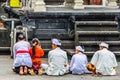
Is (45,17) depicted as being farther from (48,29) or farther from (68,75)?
(68,75)

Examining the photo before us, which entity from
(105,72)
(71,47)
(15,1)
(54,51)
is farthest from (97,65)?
(15,1)

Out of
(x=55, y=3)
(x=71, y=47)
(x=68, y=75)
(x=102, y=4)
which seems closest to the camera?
(x=68, y=75)

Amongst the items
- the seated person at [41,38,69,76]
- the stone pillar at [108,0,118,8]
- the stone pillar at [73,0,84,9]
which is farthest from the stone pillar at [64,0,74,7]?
the seated person at [41,38,69,76]

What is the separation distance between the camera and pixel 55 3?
866 inches

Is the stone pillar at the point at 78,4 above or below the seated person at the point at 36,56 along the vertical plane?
above

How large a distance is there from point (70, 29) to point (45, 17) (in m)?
1.04

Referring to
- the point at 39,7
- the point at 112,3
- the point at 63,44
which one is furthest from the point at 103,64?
the point at 112,3

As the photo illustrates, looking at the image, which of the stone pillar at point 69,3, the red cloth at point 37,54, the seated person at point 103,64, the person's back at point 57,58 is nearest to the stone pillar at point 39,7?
the stone pillar at point 69,3

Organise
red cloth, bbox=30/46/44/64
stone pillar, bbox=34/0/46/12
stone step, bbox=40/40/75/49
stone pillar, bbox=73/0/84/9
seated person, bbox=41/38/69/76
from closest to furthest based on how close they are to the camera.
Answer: seated person, bbox=41/38/69/76 < red cloth, bbox=30/46/44/64 < stone step, bbox=40/40/75/49 < stone pillar, bbox=34/0/46/12 < stone pillar, bbox=73/0/84/9

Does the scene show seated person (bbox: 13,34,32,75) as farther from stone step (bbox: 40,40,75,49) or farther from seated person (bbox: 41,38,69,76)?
stone step (bbox: 40,40,75,49)

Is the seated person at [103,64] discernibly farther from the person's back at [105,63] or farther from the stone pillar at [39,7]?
the stone pillar at [39,7]

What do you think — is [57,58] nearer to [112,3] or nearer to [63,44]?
[63,44]

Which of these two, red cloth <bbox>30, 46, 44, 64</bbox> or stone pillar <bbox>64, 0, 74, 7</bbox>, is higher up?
stone pillar <bbox>64, 0, 74, 7</bbox>

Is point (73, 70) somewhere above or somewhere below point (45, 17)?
below
